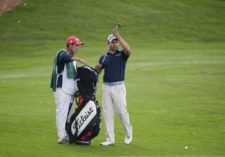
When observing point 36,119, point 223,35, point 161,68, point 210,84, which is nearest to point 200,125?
point 36,119

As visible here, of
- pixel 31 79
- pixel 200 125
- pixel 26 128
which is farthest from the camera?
pixel 31 79

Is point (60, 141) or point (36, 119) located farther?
point (36, 119)

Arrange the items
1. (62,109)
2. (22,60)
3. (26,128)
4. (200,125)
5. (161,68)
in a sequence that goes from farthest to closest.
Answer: (22,60) < (161,68) < (200,125) < (26,128) < (62,109)

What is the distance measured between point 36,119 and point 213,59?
17.1m

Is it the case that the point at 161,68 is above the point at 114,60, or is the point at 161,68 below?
below

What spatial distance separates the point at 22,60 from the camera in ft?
120

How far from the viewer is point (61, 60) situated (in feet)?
47.9

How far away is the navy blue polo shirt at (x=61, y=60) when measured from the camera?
47.7 ft

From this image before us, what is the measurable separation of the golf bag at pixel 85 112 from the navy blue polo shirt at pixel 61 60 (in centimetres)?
35

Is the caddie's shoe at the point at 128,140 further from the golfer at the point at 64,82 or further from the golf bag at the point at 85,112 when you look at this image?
the golfer at the point at 64,82

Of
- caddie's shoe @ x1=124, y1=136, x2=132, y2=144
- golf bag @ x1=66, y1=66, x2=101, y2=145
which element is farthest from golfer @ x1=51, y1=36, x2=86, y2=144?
caddie's shoe @ x1=124, y1=136, x2=132, y2=144

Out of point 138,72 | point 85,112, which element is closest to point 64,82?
point 85,112

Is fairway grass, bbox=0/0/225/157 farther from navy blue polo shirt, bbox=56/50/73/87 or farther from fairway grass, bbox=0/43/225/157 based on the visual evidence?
navy blue polo shirt, bbox=56/50/73/87

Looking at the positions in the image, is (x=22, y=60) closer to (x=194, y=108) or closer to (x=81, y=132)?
(x=194, y=108)
